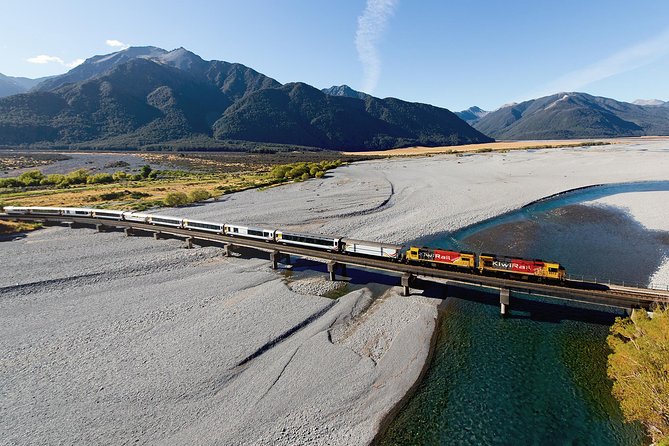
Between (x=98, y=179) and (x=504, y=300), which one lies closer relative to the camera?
(x=504, y=300)

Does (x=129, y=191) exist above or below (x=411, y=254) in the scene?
above

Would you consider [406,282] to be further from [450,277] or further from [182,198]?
[182,198]

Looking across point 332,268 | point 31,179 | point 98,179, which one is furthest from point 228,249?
point 31,179

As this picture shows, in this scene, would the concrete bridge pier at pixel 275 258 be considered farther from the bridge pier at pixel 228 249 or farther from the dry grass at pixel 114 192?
the dry grass at pixel 114 192

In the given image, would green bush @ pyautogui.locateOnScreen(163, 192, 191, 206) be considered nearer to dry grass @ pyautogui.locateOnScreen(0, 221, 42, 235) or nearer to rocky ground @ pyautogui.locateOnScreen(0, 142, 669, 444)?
dry grass @ pyautogui.locateOnScreen(0, 221, 42, 235)

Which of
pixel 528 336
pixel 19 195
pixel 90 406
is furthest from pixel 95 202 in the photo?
pixel 528 336

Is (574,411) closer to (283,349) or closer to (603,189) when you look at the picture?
(283,349)

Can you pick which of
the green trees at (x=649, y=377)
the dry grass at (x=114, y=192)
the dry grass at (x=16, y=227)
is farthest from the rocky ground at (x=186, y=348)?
the dry grass at (x=114, y=192)
